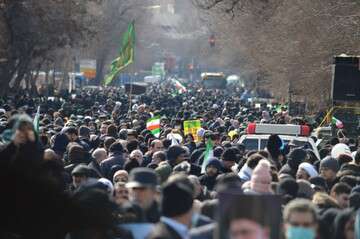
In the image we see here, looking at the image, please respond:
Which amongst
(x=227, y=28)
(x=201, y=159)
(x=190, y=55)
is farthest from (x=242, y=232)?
(x=190, y=55)

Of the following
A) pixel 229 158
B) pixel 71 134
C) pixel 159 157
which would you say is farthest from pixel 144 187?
pixel 71 134

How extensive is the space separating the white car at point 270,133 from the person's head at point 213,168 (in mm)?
6812

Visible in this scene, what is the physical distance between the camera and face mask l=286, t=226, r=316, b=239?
8.84 m

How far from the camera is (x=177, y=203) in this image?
9250 mm

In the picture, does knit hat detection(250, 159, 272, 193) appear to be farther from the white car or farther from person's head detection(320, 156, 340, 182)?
the white car

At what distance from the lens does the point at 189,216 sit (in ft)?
30.4

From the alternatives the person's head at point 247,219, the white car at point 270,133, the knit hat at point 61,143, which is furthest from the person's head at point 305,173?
the white car at point 270,133

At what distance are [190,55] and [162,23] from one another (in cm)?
1193

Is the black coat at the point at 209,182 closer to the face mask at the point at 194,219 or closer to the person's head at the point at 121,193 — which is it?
the person's head at the point at 121,193

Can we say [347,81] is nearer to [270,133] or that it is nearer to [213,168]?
[270,133]

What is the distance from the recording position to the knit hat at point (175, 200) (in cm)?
920

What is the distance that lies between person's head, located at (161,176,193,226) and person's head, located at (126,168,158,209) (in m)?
0.91

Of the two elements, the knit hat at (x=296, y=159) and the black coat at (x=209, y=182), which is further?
the knit hat at (x=296, y=159)

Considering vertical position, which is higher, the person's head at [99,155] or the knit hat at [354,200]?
the knit hat at [354,200]
